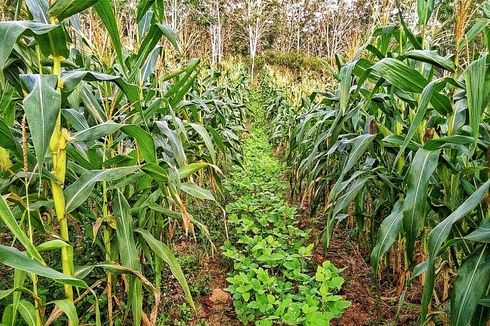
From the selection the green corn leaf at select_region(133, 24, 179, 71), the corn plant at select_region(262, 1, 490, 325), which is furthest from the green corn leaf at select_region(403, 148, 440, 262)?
the green corn leaf at select_region(133, 24, 179, 71)

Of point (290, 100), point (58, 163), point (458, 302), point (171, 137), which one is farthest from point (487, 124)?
point (290, 100)

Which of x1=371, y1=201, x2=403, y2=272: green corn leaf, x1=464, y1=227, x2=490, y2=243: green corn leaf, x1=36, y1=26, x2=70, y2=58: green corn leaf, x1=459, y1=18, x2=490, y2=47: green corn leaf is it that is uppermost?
x1=459, y1=18, x2=490, y2=47: green corn leaf

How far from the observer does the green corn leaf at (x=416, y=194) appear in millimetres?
1249

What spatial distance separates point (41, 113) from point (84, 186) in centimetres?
36

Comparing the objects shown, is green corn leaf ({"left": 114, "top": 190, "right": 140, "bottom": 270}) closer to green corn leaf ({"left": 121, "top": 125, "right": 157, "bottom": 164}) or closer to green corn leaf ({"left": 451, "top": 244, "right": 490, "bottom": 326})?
green corn leaf ({"left": 121, "top": 125, "right": 157, "bottom": 164})

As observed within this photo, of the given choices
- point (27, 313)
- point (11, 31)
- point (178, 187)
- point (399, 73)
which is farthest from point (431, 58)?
point (27, 313)

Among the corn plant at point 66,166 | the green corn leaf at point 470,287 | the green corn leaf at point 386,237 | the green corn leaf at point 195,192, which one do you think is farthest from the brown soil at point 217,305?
the green corn leaf at point 470,287

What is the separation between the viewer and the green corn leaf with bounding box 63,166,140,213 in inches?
45.9

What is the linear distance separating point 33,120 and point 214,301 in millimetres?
1603

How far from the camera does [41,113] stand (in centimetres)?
87

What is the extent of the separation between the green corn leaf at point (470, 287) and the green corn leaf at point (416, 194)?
18cm

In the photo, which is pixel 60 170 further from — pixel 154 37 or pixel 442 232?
pixel 442 232

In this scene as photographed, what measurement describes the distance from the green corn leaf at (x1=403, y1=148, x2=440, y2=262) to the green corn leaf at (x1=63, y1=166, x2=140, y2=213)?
88cm

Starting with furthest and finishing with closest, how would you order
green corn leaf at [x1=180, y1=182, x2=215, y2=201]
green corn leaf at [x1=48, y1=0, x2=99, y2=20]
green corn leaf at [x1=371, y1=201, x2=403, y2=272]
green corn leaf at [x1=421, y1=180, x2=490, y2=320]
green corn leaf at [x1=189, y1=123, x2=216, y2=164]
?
green corn leaf at [x1=189, y1=123, x2=216, y2=164]
green corn leaf at [x1=180, y1=182, x2=215, y2=201]
green corn leaf at [x1=371, y1=201, x2=403, y2=272]
green corn leaf at [x1=421, y1=180, x2=490, y2=320]
green corn leaf at [x1=48, y1=0, x2=99, y2=20]
